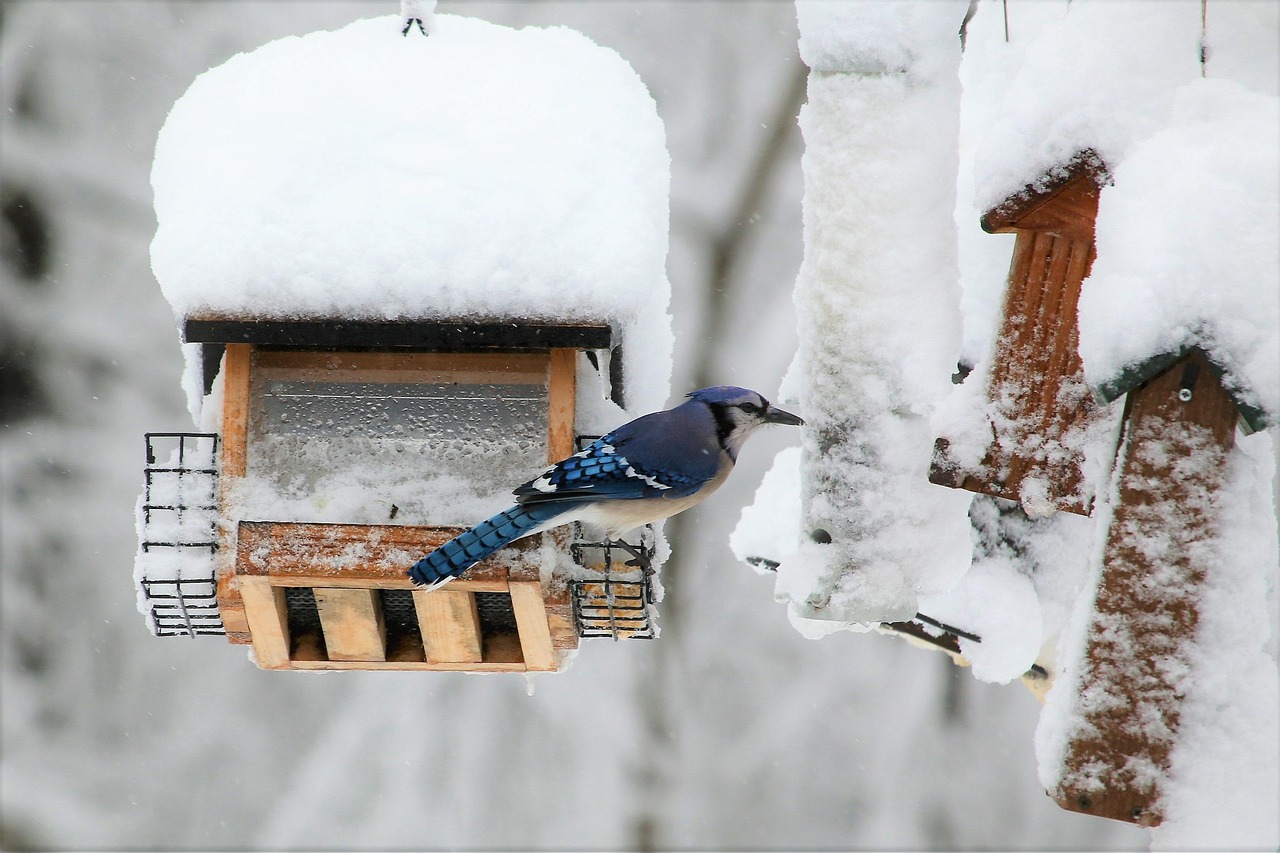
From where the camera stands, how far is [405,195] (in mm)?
2738

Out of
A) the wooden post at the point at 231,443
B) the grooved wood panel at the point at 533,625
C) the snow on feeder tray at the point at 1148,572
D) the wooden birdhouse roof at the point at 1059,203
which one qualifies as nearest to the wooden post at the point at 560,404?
the grooved wood panel at the point at 533,625

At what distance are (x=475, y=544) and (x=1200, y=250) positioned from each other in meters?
1.52

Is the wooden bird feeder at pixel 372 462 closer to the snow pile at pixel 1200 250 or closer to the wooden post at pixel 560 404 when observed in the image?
the wooden post at pixel 560 404

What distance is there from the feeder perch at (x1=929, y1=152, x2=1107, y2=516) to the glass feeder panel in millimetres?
993

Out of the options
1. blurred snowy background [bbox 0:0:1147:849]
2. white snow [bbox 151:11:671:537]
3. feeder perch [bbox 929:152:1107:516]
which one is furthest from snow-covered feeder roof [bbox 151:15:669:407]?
blurred snowy background [bbox 0:0:1147:849]

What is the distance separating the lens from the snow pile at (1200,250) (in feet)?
5.81

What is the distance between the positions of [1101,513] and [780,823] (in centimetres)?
558

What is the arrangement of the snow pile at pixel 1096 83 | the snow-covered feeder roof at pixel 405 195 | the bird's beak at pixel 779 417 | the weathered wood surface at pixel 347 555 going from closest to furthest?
the snow pile at pixel 1096 83
the snow-covered feeder roof at pixel 405 195
the weathered wood surface at pixel 347 555
the bird's beak at pixel 779 417

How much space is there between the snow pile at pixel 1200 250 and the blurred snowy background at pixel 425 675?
5169 mm

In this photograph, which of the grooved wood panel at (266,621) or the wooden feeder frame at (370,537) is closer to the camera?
the wooden feeder frame at (370,537)

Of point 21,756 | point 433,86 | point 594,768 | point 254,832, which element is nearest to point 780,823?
point 594,768

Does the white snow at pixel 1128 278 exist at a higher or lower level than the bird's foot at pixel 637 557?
higher

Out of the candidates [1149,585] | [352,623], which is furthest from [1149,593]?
[352,623]

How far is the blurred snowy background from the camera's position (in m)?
6.57
